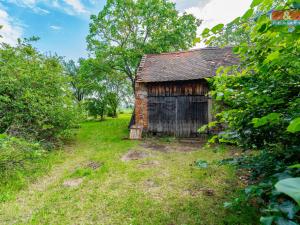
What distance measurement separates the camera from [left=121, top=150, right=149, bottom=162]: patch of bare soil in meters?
6.29

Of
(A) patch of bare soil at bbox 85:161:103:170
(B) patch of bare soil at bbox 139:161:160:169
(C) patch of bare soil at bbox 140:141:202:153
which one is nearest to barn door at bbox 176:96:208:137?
(C) patch of bare soil at bbox 140:141:202:153

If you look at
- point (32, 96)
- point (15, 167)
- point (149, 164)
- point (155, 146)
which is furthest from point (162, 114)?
point (15, 167)

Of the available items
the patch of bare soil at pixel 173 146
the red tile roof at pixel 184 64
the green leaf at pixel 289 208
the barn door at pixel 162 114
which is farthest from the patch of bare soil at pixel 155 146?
the green leaf at pixel 289 208

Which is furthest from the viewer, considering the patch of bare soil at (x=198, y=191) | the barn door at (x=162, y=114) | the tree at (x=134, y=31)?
the tree at (x=134, y=31)

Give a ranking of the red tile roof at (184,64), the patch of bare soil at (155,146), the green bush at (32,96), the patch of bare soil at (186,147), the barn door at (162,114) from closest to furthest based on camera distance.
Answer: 1. the green bush at (32,96)
2. the patch of bare soil at (186,147)
3. the patch of bare soil at (155,146)
4. the red tile roof at (184,64)
5. the barn door at (162,114)

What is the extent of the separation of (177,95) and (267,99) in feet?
25.1

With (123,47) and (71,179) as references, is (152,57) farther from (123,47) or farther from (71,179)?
(71,179)

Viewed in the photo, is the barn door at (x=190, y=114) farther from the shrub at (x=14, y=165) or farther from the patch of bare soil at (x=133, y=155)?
the shrub at (x=14, y=165)

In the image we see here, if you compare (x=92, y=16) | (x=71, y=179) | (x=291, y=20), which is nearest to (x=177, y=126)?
(x=71, y=179)

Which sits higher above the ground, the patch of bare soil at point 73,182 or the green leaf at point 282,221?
the green leaf at point 282,221

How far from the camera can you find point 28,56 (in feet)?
26.3

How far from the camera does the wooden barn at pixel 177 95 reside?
887cm

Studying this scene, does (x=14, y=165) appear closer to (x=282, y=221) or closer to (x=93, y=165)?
(x=93, y=165)

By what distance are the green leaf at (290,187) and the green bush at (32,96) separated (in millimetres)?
6938
